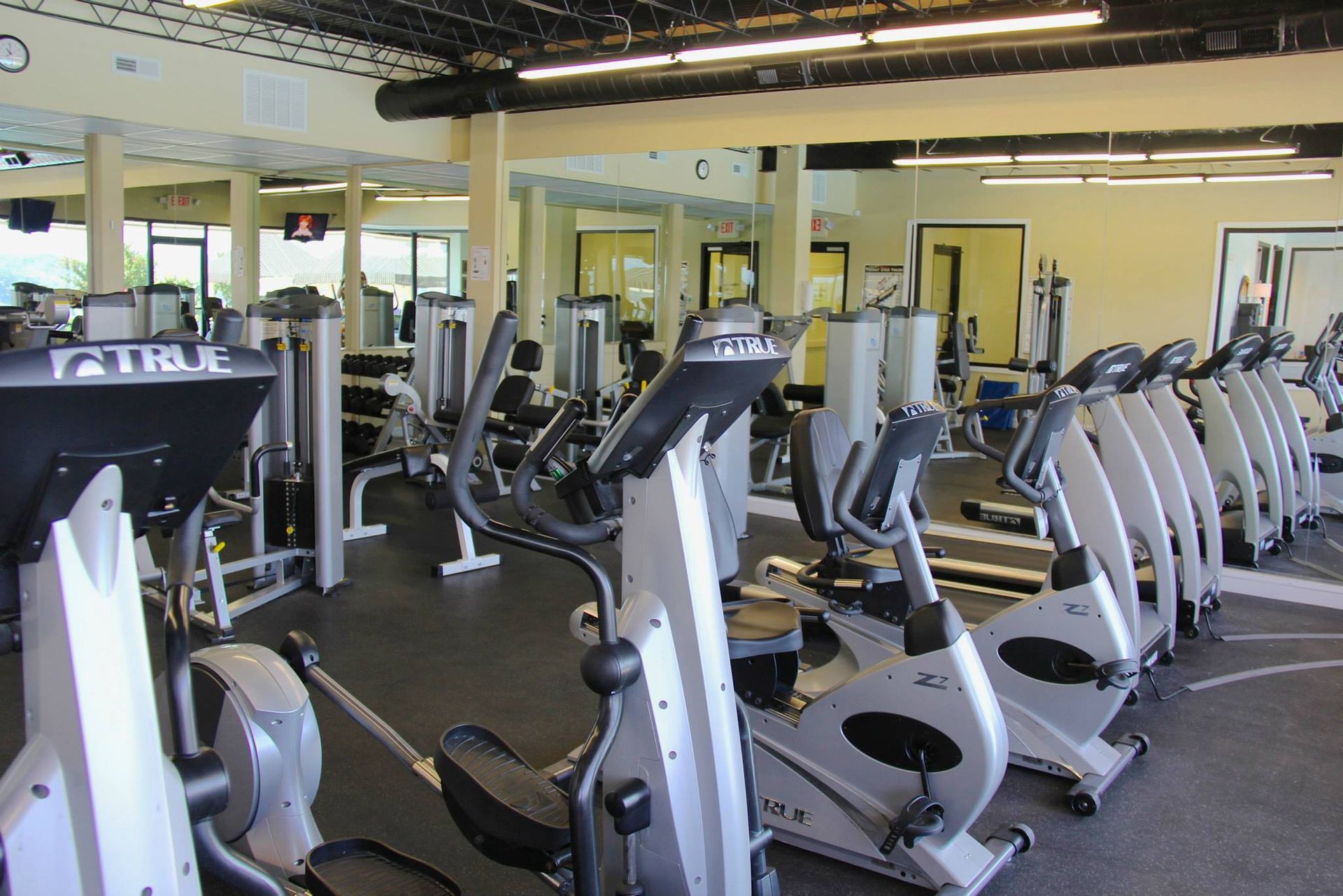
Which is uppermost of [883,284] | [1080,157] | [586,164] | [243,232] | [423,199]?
[586,164]

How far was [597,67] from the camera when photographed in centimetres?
717

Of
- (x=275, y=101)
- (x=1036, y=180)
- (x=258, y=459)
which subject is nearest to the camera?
(x=258, y=459)

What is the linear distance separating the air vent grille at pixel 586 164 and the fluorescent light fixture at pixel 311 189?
8.68 ft

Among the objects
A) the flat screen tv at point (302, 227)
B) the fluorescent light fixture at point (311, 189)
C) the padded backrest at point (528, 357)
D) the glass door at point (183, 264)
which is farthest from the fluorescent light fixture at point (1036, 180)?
the glass door at point (183, 264)

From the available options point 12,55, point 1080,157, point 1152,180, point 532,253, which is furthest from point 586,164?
point 1152,180

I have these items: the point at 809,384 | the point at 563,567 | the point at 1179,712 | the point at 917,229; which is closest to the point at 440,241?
the point at 809,384

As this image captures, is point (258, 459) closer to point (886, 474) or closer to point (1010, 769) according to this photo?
point (886, 474)

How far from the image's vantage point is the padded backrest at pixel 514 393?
5625mm

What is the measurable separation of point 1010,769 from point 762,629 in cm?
136

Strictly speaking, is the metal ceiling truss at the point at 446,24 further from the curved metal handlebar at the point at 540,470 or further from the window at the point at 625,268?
the curved metal handlebar at the point at 540,470

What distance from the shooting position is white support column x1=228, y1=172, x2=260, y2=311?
35.1 ft

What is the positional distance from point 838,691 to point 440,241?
8.88 m

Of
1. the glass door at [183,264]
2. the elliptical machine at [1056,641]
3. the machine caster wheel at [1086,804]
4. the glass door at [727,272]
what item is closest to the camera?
the machine caster wheel at [1086,804]

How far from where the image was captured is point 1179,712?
3.83 metres
